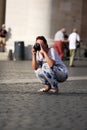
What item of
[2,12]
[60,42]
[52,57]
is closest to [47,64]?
[52,57]

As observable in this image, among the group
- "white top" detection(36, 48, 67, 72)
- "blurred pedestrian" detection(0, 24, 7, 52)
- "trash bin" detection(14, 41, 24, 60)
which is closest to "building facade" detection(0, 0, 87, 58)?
"blurred pedestrian" detection(0, 24, 7, 52)

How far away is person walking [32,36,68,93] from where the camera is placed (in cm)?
1153

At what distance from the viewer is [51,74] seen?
38.3ft

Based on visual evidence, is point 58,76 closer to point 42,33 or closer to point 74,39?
point 74,39

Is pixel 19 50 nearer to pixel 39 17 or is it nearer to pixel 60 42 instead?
pixel 39 17

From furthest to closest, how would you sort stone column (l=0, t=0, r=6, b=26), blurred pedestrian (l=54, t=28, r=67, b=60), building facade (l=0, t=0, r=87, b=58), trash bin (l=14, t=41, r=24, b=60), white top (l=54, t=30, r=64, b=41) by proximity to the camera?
stone column (l=0, t=0, r=6, b=26)
building facade (l=0, t=0, r=87, b=58)
trash bin (l=14, t=41, r=24, b=60)
white top (l=54, t=30, r=64, b=41)
blurred pedestrian (l=54, t=28, r=67, b=60)

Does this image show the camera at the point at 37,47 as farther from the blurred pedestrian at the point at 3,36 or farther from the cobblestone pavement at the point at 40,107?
the blurred pedestrian at the point at 3,36

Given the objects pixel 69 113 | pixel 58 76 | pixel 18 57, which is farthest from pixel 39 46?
pixel 18 57

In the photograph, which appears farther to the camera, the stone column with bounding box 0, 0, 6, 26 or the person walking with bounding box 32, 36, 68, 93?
the stone column with bounding box 0, 0, 6, 26

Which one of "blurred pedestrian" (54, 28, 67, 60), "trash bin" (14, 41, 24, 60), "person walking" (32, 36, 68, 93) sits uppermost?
"person walking" (32, 36, 68, 93)

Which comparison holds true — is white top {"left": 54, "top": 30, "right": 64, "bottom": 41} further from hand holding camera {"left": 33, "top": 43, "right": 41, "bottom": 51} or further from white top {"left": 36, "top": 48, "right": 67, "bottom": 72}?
hand holding camera {"left": 33, "top": 43, "right": 41, "bottom": 51}

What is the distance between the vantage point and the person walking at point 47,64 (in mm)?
11531

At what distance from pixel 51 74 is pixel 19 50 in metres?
15.5

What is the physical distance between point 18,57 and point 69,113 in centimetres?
1843
